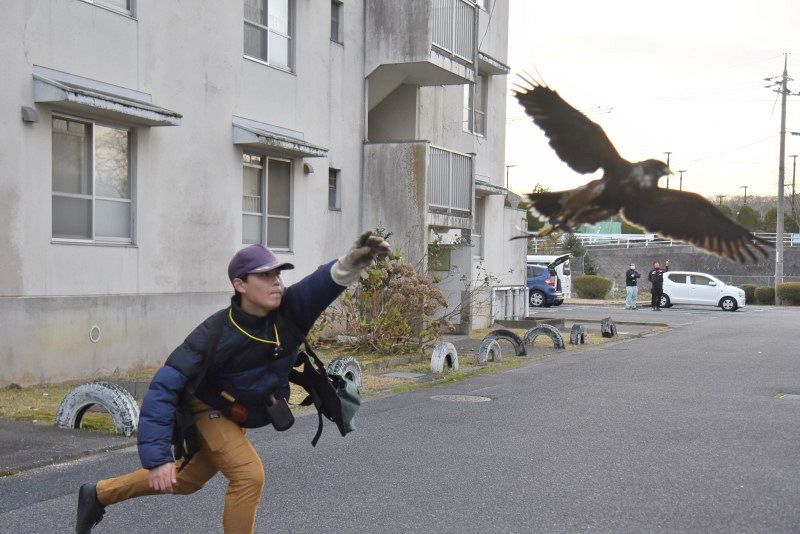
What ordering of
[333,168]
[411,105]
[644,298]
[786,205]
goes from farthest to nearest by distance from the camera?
[644,298] → [411,105] → [333,168] → [786,205]

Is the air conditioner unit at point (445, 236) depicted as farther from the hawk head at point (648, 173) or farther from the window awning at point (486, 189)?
the hawk head at point (648, 173)

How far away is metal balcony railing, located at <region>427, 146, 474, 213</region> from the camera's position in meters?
19.9

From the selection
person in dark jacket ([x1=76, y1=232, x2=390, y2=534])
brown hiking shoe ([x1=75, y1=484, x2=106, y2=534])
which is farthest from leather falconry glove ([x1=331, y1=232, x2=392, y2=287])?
brown hiking shoe ([x1=75, y1=484, x2=106, y2=534])

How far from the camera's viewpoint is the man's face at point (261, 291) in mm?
4746

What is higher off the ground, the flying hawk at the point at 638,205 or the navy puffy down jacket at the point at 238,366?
the flying hawk at the point at 638,205

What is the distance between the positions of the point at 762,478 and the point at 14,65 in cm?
949

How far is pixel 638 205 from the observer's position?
2193 mm

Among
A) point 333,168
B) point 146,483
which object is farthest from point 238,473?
point 333,168

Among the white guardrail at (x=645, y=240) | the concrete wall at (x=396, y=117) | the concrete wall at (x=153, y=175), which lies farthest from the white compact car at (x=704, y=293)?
the white guardrail at (x=645, y=240)

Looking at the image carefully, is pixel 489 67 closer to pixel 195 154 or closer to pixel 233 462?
pixel 195 154

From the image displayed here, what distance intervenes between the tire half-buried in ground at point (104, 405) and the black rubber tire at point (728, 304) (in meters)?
32.6

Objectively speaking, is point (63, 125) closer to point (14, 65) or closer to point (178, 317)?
point (14, 65)

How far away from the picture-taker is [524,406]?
1184 centimetres

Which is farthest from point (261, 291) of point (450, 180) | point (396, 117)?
point (396, 117)
